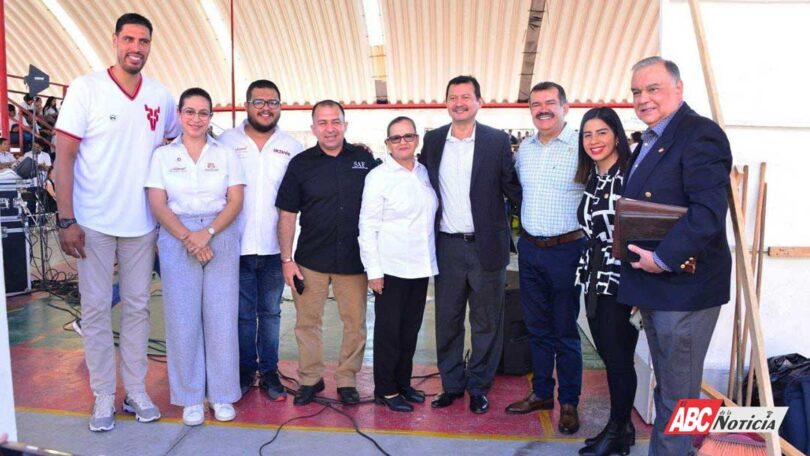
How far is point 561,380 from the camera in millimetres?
3633

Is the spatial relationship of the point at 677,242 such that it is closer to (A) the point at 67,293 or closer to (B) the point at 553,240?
(B) the point at 553,240

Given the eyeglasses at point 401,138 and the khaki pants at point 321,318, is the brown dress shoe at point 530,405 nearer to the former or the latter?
the khaki pants at point 321,318

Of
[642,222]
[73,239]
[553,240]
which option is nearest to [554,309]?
[553,240]

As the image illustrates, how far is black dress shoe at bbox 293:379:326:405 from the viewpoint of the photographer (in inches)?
154

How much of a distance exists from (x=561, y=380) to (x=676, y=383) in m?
1.01

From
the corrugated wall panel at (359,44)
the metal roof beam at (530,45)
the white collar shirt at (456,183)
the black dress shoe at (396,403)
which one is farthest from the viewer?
the corrugated wall panel at (359,44)

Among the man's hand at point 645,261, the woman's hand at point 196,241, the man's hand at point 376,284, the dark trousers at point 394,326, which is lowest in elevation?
the dark trousers at point 394,326

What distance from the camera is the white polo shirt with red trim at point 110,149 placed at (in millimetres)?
3318

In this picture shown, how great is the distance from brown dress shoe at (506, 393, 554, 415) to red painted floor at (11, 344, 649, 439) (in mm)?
38

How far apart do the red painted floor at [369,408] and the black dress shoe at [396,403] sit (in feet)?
0.12

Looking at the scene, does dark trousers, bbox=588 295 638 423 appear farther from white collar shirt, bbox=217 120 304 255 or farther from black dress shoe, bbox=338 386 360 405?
white collar shirt, bbox=217 120 304 255

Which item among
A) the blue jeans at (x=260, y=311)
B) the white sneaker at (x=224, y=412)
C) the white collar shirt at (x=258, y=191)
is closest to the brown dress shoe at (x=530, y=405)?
the blue jeans at (x=260, y=311)

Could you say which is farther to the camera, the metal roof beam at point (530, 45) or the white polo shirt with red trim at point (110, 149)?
the metal roof beam at point (530, 45)

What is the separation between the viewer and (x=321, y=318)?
12.9 feet
